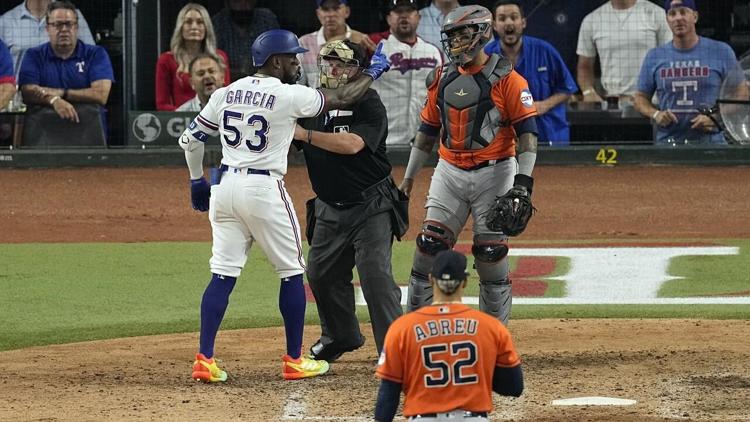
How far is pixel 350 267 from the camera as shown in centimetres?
762

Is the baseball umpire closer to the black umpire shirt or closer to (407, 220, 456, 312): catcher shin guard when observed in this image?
the black umpire shirt

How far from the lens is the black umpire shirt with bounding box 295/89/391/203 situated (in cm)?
736

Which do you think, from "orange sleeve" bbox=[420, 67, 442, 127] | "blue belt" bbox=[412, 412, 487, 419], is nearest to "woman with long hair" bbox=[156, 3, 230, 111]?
"orange sleeve" bbox=[420, 67, 442, 127]

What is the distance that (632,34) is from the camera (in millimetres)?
14406

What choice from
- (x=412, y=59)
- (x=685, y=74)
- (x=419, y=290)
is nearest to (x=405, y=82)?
(x=412, y=59)

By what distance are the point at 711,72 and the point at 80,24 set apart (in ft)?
21.3

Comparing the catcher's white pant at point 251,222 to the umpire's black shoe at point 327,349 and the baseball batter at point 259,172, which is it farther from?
the umpire's black shoe at point 327,349

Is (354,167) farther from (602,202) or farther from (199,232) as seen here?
(602,202)

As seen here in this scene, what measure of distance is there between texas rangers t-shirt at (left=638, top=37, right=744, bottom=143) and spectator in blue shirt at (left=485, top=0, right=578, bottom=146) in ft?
2.74

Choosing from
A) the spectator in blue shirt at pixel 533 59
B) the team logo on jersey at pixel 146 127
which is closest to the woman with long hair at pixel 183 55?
the team logo on jersey at pixel 146 127

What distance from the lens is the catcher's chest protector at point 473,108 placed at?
24.4 feet

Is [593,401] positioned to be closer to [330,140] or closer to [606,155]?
[330,140]

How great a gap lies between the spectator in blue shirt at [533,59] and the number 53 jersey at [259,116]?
20.4ft

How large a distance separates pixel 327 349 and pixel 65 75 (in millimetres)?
7568
